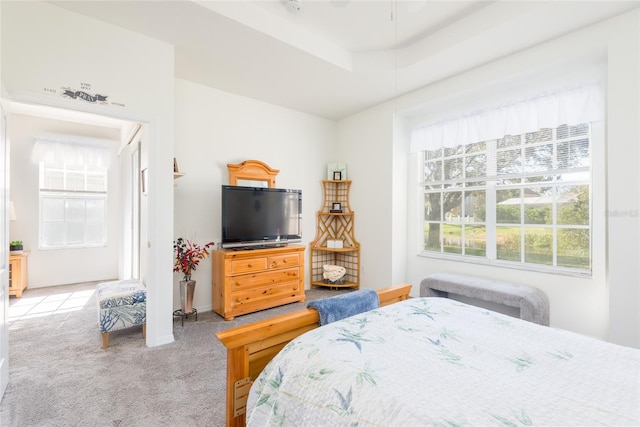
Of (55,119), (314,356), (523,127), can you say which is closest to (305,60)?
(523,127)

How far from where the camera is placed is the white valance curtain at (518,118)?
2674 millimetres

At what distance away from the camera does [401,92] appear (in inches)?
152

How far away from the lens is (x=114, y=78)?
2.46 meters

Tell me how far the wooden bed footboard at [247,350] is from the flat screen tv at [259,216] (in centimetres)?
217

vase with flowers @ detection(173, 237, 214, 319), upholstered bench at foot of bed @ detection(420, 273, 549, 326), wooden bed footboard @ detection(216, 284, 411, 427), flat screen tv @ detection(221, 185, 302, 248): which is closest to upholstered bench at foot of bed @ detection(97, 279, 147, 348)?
vase with flowers @ detection(173, 237, 214, 319)

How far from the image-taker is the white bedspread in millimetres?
834

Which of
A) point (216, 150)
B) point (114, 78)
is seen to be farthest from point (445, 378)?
point (216, 150)

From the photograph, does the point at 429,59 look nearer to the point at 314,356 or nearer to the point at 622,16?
the point at 622,16

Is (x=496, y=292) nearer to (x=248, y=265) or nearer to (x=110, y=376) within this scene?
(x=248, y=265)

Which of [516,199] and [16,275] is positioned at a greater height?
[516,199]

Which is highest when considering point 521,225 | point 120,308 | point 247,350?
point 521,225

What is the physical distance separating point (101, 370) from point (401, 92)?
4246 millimetres

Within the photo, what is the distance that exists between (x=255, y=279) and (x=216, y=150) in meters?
1.72

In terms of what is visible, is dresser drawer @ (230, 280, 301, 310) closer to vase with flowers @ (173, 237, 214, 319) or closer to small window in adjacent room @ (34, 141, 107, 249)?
vase with flowers @ (173, 237, 214, 319)
